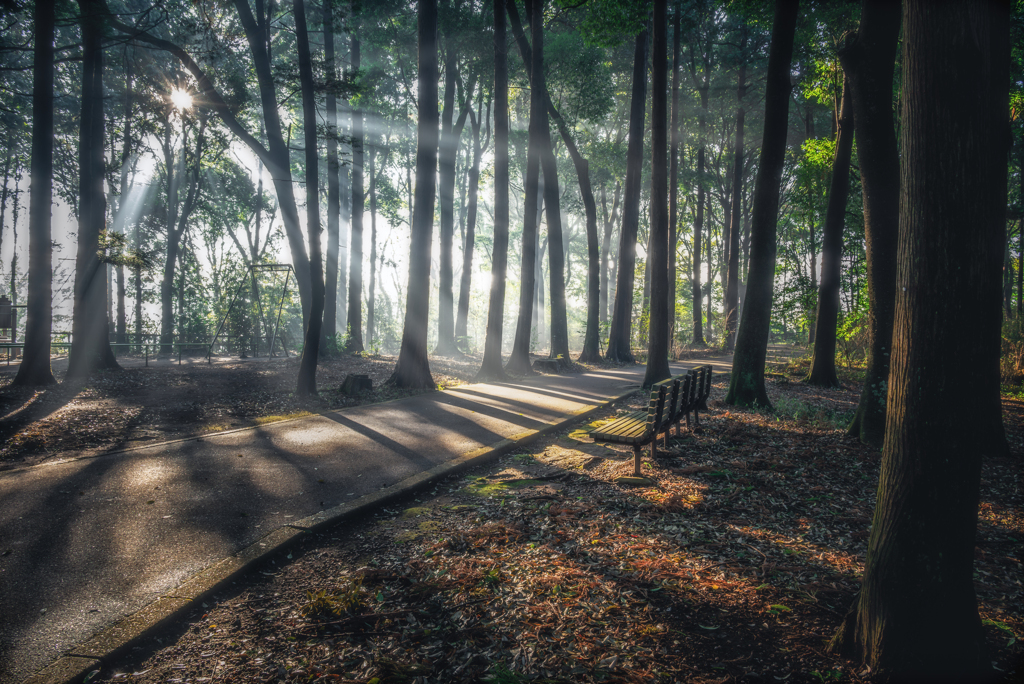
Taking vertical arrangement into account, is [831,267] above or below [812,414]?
above

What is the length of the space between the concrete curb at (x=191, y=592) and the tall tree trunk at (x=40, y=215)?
Answer: 1002 centimetres

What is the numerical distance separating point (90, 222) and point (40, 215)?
145 centimetres

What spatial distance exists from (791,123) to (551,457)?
27.1 m

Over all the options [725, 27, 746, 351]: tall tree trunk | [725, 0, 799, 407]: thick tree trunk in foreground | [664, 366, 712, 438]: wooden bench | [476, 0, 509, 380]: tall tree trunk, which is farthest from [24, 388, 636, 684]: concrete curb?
[725, 27, 746, 351]: tall tree trunk

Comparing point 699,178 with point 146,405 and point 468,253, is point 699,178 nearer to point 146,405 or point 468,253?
point 468,253

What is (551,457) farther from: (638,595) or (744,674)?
(744,674)

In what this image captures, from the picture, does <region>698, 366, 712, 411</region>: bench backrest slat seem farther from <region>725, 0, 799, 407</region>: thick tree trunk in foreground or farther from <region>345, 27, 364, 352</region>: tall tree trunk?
<region>345, 27, 364, 352</region>: tall tree trunk

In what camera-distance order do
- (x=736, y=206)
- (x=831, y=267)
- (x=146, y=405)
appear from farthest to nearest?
(x=736, y=206) < (x=831, y=267) < (x=146, y=405)

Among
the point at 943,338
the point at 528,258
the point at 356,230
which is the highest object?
the point at 356,230

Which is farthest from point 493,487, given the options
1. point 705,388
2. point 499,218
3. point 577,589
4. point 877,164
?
point 499,218

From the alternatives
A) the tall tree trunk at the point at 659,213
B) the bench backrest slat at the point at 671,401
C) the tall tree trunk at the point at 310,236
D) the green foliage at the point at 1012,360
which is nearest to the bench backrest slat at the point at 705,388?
the bench backrest slat at the point at 671,401

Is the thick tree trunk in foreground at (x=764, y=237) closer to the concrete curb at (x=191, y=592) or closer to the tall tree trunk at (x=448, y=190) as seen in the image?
the concrete curb at (x=191, y=592)

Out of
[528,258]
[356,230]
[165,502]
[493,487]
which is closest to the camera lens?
[165,502]

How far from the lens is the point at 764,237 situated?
31.4 ft
